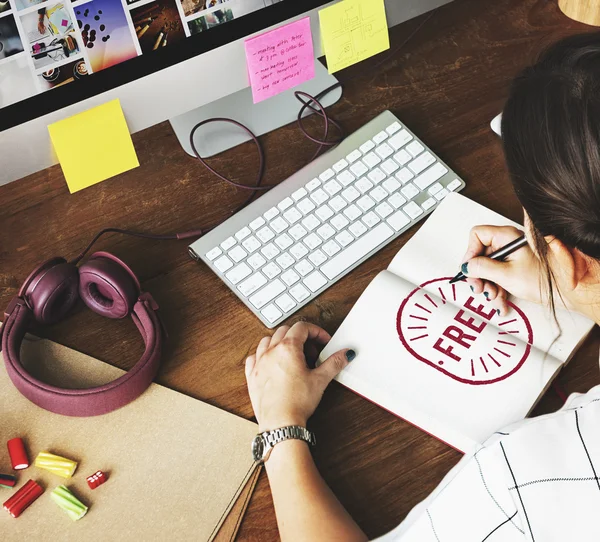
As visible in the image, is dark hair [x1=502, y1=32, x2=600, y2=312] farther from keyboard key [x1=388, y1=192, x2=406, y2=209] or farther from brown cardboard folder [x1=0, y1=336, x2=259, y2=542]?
brown cardboard folder [x1=0, y1=336, x2=259, y2=542]

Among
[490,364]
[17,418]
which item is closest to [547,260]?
[490,364]

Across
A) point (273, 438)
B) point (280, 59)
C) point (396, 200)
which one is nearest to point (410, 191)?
point (396, 200)

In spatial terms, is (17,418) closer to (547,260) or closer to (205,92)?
(205,92)

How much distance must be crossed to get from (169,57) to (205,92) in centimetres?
8

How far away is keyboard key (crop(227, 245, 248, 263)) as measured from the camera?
0.84 m

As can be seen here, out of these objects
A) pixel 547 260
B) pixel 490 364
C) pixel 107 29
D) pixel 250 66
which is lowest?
pixel 490 364

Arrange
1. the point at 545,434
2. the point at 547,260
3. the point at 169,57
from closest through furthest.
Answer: the point at 545,434, the point at 547,260, the point at 169,57

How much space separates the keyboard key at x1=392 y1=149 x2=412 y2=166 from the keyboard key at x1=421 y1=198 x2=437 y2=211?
59mm

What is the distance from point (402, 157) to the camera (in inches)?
35.6

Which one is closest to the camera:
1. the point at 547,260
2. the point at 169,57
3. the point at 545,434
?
the point at 545,434

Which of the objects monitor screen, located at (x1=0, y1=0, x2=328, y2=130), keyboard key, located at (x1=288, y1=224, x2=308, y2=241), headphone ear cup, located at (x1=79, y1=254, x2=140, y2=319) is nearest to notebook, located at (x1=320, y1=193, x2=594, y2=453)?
keyboard key, located at (x1=288, y1=224, x2=308, y2=241)

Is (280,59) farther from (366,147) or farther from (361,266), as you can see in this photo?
(361,266)

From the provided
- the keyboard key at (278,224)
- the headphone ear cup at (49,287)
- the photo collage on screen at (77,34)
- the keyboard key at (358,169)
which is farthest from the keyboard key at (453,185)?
the headphone ear cup at (49,287)

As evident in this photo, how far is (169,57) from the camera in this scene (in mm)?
789
